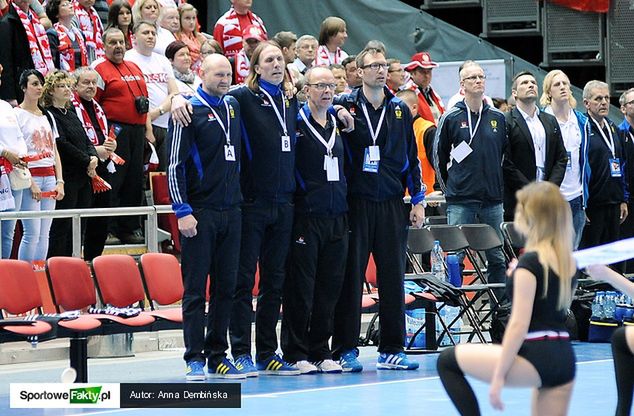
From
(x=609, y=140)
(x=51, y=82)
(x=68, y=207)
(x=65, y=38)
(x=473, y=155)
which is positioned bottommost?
(x=68, y=207)

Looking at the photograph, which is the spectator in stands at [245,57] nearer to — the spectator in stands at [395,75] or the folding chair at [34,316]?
the spectator in stands at [395,75]

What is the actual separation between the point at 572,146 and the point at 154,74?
13.0ft

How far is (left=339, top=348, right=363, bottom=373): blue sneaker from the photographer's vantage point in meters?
9.91

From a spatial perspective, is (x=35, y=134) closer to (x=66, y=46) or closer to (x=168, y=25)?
(x=66, y=46)

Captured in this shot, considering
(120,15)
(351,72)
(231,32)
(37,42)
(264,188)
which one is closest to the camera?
(264,188)

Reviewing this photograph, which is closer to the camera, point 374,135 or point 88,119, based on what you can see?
point 374,135

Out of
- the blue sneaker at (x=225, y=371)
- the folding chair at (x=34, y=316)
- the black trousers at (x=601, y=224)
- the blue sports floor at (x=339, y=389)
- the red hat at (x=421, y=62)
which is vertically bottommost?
the blue sports floor at (x=339, y=389)

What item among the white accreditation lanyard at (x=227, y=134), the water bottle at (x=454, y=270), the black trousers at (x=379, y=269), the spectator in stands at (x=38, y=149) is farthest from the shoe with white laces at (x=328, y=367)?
the spectator in stands at (x=38, y=149)

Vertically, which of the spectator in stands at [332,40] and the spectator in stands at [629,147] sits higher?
the spectator in stands at [332,40]

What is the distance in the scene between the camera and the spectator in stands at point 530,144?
1213 cm

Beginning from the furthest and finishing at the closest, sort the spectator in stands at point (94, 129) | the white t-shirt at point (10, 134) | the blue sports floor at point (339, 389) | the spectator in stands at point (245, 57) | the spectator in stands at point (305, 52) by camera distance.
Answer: the spectator in stands at point (245, 57), the spectator in stands at point (305, 52), the spectator in stands at point (94, 129), the white t-shirt at point (10, 134), the blue sports floor at point (339, 389)

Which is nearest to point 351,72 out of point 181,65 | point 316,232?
point 181,65

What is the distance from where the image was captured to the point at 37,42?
12531 millimetres

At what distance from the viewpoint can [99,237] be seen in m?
11.9
